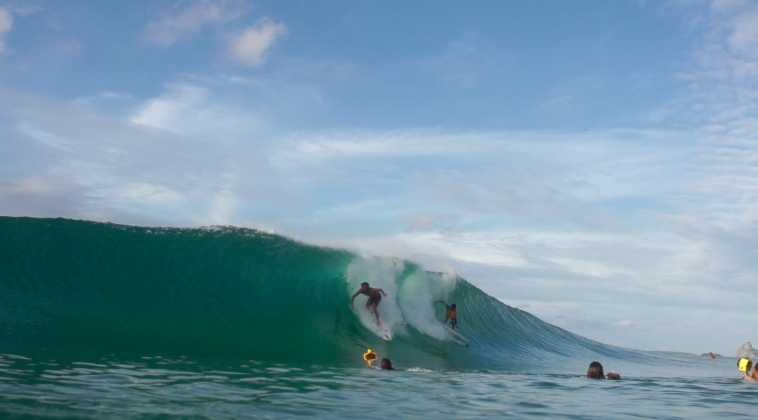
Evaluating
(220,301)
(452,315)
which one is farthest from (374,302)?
(220,301)

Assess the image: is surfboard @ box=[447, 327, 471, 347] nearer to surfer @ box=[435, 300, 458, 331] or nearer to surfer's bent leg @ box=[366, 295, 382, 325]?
surfer @ box=[435, 300, 458, 331]

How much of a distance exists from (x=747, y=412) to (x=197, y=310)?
909 centimetres

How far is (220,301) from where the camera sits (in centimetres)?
1172

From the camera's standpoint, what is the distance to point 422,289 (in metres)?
14.8

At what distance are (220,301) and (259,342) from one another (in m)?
2.11

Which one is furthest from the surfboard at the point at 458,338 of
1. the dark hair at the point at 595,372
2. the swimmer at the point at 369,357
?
the swimmer at the point at 369,357

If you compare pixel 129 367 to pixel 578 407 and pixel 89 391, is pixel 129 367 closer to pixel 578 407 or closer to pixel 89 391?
pixel 89 391

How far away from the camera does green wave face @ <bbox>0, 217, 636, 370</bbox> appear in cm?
918

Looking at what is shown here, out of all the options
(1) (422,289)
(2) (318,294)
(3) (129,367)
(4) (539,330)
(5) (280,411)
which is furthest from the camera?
(4) (539,330)

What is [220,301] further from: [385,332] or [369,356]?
[369,356]

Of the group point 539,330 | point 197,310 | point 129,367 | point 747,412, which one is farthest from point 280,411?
point 539,330

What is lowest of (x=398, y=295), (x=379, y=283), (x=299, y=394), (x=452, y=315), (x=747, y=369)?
(x=299, y=394)

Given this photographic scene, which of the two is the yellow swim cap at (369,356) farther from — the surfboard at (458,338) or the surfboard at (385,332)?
the surfboard at (458,338)

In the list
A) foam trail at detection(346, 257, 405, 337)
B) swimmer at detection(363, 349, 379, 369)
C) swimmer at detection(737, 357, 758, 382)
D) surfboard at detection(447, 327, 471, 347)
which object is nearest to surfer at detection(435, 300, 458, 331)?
surfboard at detection(447, 327, 471, 347)
